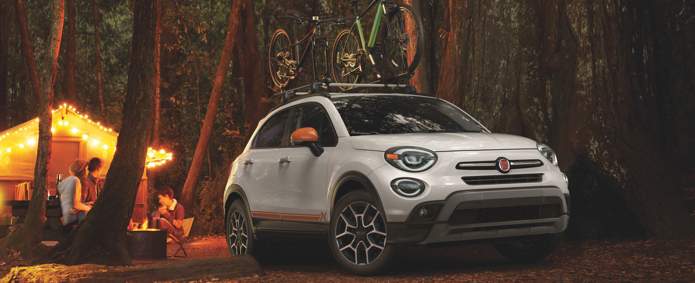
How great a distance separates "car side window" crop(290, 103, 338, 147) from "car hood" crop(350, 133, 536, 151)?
0.48m

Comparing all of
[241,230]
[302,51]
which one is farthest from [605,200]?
[302,51]

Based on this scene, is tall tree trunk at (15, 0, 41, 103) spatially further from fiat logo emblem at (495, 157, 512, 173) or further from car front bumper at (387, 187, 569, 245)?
fiat logo emblem at (495, 157, 512, 173)

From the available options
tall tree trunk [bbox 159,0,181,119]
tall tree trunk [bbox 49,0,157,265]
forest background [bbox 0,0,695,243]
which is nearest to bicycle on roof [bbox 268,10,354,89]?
forest background [bbox 0,0,695,243]

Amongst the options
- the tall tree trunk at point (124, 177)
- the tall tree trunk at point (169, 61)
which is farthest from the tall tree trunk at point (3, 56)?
the tall tree trunk at point (124, 177)

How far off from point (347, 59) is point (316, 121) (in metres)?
2.71

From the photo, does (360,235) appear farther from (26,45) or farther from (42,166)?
(26,45)

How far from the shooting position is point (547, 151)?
20.6 ft

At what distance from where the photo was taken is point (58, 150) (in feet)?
63.3

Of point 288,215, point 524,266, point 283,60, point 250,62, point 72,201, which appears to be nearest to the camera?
point 524,266

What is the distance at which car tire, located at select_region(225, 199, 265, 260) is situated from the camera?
7.74 metres

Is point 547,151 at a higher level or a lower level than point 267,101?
lower

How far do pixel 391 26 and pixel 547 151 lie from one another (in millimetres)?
3113

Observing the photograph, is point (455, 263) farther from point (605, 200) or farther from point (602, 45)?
point (602, 45)

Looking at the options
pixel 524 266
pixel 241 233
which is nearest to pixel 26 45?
pixel 241 233
